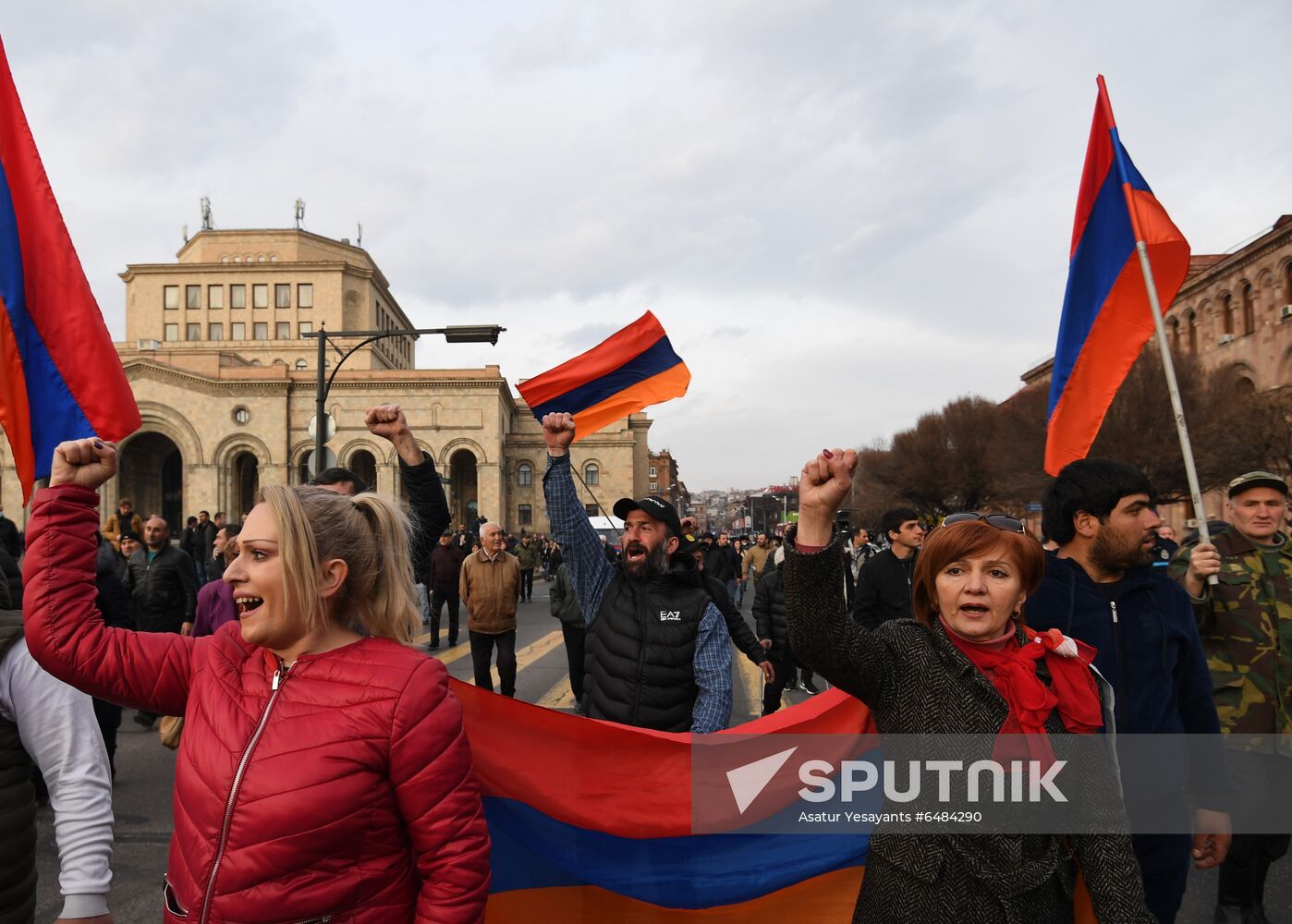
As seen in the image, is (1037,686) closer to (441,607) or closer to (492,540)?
(492,540)

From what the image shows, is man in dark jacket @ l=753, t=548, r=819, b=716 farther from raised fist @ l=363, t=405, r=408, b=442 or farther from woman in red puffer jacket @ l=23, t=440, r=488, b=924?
woman in red puffer jacket @ l=23, t=440, r=488, b=924

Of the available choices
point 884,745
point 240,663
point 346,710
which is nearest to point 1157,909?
point 884,745

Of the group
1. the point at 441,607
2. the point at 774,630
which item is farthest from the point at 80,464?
the point at 441,607

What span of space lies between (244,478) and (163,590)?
184ft

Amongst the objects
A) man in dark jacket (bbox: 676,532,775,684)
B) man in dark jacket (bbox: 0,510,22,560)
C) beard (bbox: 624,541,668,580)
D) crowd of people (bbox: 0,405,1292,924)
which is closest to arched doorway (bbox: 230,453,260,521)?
man in dark jacket (bbox: 0,510,22,560)

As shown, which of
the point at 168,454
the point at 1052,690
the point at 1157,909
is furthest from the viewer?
the point at 168,454

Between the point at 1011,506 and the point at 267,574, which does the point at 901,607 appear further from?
the point at 1011,506

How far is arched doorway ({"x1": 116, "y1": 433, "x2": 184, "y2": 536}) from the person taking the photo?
57094 mm

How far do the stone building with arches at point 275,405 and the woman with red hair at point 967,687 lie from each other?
147ft

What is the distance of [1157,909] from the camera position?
2.61 meters

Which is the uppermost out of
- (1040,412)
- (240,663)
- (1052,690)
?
(1040,412)

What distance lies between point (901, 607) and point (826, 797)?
3636 mm

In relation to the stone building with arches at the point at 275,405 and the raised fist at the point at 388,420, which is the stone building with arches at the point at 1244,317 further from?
the raised fist at the point at 388,420

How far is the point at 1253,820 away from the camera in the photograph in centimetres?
352
